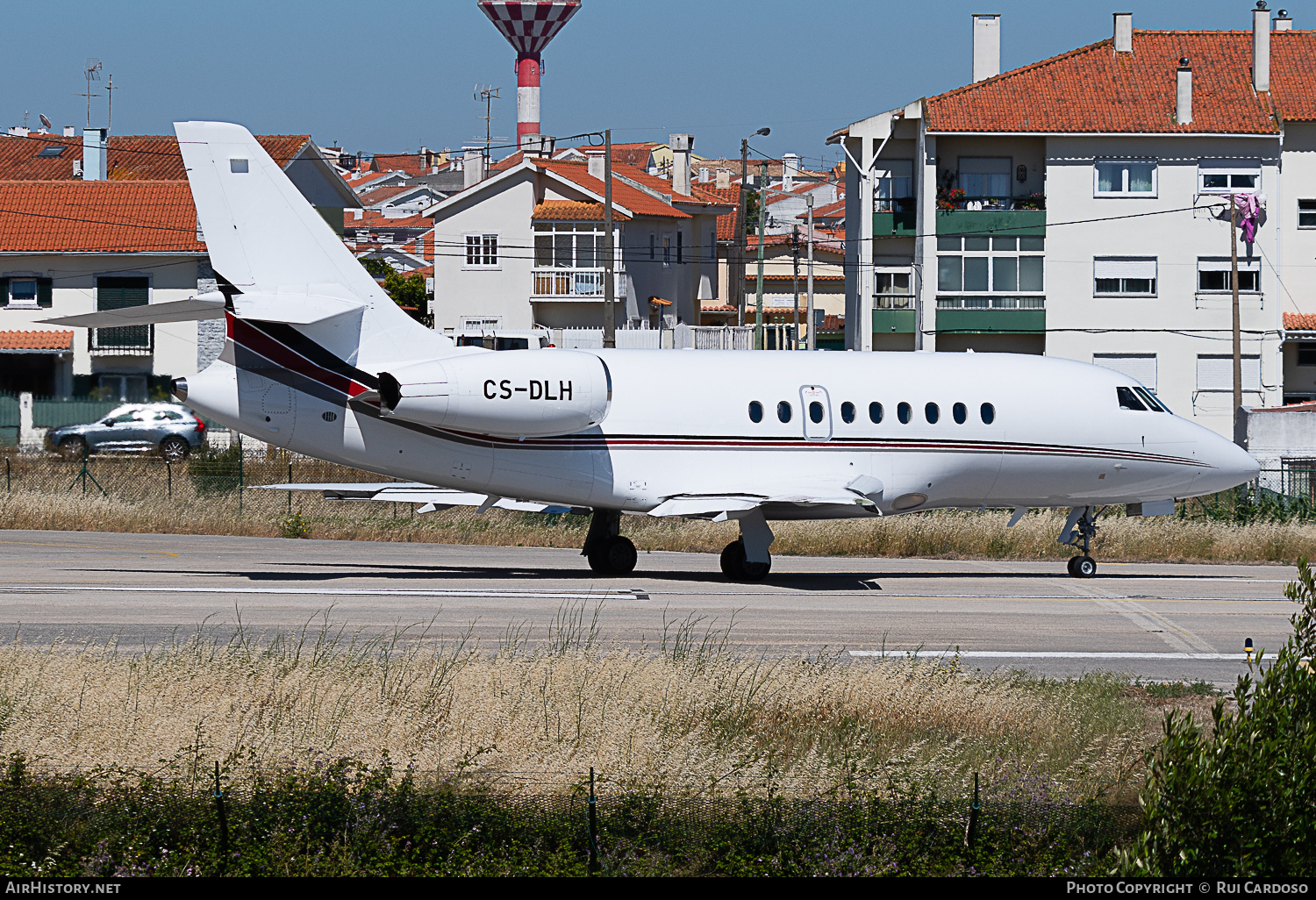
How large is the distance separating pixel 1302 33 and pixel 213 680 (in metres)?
59.0

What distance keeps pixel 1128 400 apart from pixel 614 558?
349 inches

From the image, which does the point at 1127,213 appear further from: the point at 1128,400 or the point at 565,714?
the point at 565,714

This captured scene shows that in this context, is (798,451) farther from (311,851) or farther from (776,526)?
(311,851)

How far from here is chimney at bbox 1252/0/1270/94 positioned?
5797 cm

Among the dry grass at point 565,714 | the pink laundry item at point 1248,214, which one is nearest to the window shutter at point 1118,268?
the pink laundry item at point 1248,214

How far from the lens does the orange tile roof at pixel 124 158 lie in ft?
213

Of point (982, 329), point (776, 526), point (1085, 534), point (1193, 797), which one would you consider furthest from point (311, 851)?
point (982, 329)

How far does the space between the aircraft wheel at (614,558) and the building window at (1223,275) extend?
40.9 metres

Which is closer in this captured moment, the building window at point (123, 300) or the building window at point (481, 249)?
the building window at point (123, 300)

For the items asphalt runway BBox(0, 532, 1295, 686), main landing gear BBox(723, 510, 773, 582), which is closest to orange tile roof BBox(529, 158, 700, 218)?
asphalt runway BBox(0, 532, 1295, 686)

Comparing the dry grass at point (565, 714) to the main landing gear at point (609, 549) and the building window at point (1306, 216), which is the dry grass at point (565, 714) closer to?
the main landing gear at point (609, 549)

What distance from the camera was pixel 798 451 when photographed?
23.1 m

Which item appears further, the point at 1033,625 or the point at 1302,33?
the point at 1302,33

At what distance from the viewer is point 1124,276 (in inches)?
2299
